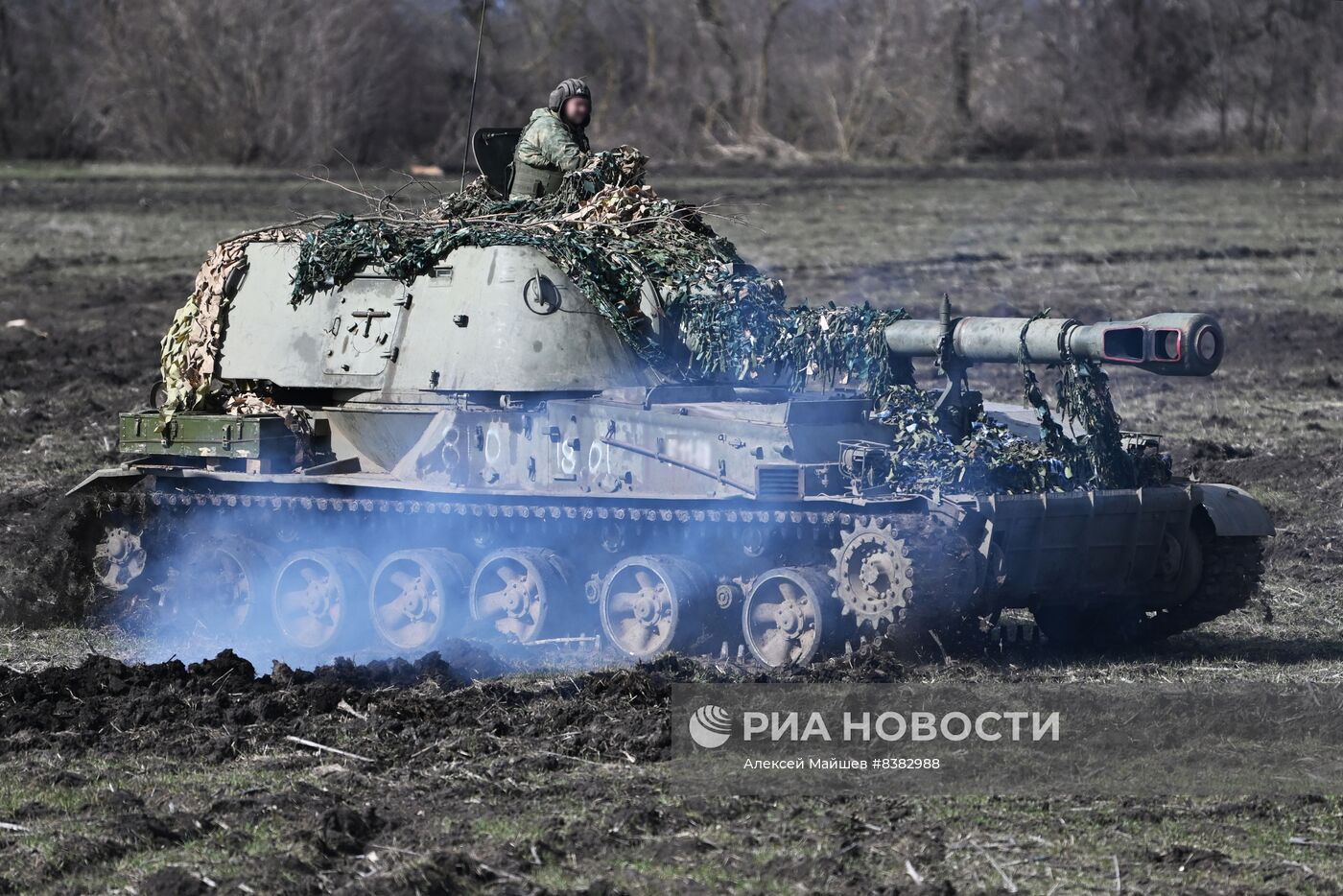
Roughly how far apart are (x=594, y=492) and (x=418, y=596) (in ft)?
5.66

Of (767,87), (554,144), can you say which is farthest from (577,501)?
(767,87)

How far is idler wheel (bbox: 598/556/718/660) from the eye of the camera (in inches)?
513

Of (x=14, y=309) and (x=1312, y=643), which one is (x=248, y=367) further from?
(x=14, y=309)

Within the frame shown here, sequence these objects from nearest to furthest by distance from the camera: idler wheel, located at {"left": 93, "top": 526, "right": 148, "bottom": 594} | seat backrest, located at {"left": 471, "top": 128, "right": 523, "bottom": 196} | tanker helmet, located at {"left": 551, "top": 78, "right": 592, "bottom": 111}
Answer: tanker helmet, located at {"left": 551, "top": 78, "right": 592, "bottom": 111}
idler wheel, located at {"left": 93, "top": 526, "right": 148, "bottom": 594}
seat backrest, located at {"left": 471, "top": 128, "right": 523, "bottom": 196}

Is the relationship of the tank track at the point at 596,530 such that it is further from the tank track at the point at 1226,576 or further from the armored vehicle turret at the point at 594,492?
the tank track at the point at 1226,576

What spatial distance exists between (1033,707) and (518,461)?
3815mm

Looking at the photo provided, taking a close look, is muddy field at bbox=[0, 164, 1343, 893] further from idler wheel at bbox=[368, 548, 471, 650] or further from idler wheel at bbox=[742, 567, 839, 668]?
idler wheel at bbox=[368, 548, 471, 650]

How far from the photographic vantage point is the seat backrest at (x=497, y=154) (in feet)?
50.4

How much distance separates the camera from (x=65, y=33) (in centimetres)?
5581

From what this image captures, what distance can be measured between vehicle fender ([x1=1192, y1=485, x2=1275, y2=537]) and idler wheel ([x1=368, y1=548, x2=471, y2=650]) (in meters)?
4.73

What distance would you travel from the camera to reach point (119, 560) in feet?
49.5

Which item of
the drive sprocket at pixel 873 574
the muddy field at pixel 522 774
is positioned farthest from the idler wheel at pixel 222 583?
the drive sprocket at pixel 873 574

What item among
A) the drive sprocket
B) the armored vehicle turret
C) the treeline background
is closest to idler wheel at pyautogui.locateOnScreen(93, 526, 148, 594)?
the armored vehicle turret

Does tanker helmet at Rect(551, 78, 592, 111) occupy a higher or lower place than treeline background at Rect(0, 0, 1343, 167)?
lower
